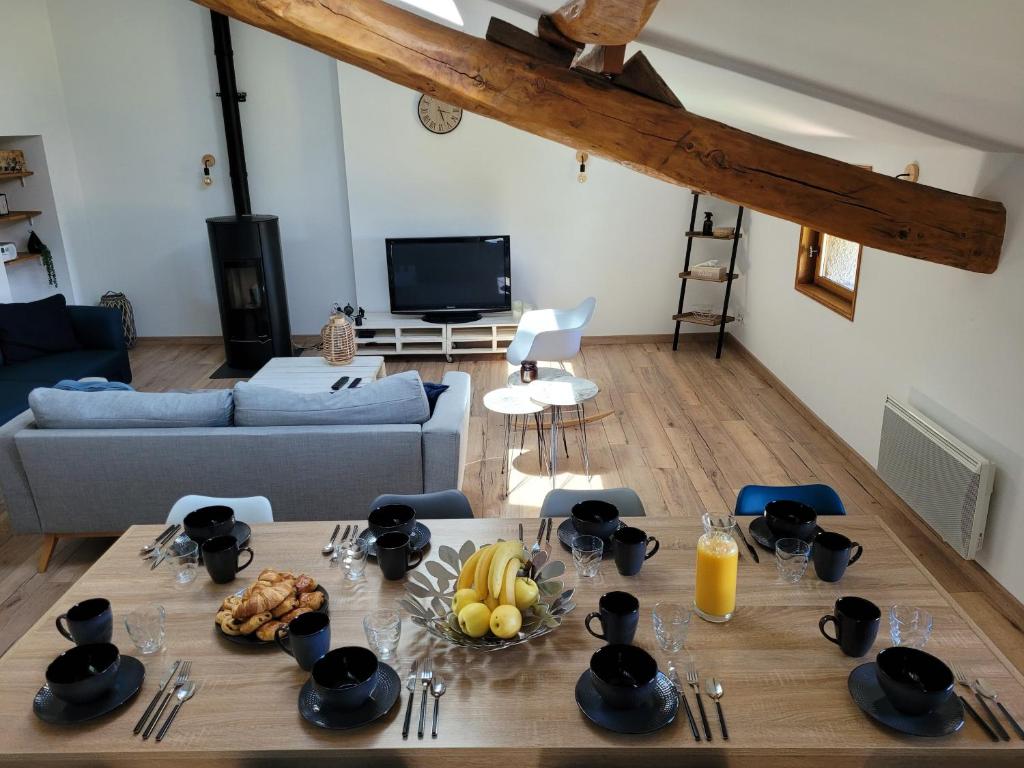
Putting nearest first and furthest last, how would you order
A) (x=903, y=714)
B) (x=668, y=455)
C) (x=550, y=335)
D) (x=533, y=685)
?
(x=903, y=714)
(x=533, y=685)
(x=668, y=455)
(x=550, y=335)

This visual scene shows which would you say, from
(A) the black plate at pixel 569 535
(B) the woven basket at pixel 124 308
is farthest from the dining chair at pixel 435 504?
(B) the woven basket at pixel 124 308

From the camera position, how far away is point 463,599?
1655mm

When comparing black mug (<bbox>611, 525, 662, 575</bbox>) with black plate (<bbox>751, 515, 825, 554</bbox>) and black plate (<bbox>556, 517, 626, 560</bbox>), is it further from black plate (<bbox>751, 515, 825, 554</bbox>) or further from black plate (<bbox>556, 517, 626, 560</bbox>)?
black plate (<bbox>751, 515, 825, 554</bbox>)

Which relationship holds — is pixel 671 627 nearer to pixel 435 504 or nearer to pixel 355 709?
pixel 355 709

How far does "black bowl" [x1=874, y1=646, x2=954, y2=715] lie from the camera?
141 centimetres

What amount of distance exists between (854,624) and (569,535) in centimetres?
71

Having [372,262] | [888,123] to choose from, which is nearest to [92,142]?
[372,262]

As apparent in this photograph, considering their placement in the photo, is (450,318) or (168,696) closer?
(168,696)

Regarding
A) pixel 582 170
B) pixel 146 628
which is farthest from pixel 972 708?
pixel 582 170

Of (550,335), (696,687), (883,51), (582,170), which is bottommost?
(550,335)

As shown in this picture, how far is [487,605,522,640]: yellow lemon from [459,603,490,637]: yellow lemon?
0.4 inches

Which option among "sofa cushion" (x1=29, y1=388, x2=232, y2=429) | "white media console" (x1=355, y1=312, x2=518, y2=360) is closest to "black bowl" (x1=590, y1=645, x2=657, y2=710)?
"sofa cushion" (x1=29, y1=388, x2=232, y2=429)

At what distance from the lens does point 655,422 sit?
5027 mm

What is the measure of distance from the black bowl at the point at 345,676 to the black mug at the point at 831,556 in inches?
41.5
